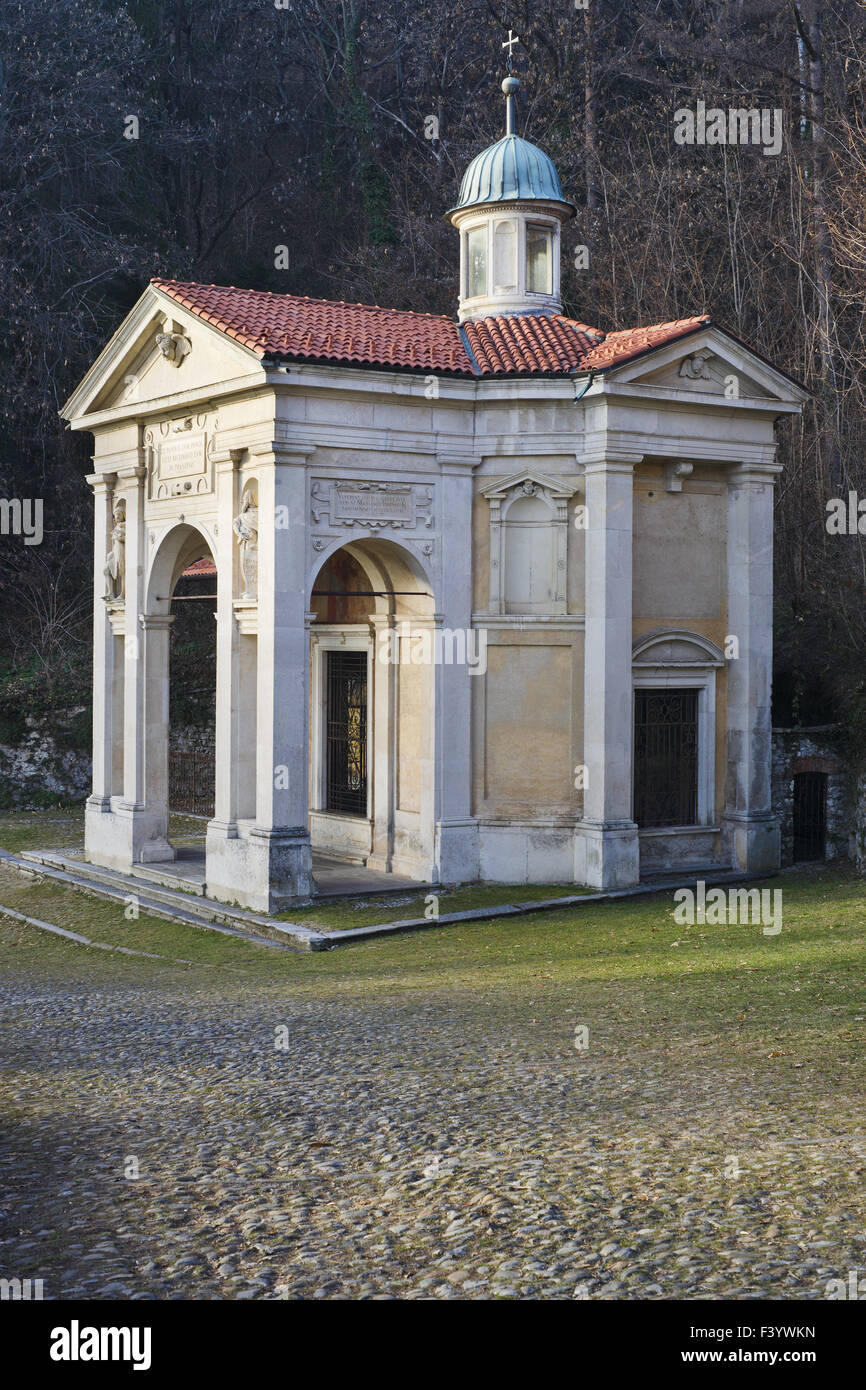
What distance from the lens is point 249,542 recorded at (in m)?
16.8

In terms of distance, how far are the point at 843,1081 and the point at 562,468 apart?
423 inches

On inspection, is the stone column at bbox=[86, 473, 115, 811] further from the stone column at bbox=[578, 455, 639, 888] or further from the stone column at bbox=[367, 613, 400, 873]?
the stone column at bbox=[578, 455, 639, 888]

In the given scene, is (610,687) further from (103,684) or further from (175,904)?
(103,684)

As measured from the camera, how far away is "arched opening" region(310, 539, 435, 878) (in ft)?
58.4

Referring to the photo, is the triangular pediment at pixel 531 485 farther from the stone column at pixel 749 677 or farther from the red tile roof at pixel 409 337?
the stone column at pixel 749 677

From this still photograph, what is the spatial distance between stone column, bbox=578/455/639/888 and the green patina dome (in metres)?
5.17

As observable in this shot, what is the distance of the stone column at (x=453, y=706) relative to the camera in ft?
56.9

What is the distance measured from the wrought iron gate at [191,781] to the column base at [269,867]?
9.83 metres

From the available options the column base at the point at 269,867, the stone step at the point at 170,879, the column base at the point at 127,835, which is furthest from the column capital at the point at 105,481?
the column base at the point at 269,867

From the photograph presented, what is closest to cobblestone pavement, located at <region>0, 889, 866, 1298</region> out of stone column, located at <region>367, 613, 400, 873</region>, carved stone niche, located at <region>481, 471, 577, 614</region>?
carved stone niche, located at <region>481, 471, 577, 614</region>

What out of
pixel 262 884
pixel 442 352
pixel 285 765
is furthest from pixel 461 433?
pixel 262 884

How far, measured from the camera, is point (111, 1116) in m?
8.17

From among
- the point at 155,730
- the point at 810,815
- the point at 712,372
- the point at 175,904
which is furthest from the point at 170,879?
the point at 712,372

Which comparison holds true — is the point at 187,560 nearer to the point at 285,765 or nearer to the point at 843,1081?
the point at 285,765
